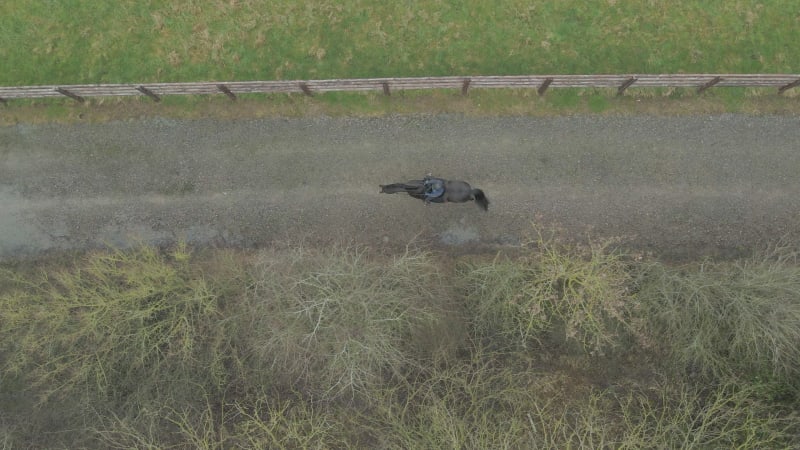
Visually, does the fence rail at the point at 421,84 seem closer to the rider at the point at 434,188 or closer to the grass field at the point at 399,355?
the rider at the point at 434,188

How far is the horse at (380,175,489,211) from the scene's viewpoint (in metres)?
17.0

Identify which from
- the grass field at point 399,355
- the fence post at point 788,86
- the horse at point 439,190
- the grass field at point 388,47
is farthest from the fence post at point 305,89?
the fence post at point 788,86

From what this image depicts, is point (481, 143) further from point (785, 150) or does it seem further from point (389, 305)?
point (785, 150)

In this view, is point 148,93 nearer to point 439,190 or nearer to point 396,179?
point 396,179

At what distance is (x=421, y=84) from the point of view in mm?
18031

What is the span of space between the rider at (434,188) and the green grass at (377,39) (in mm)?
4813

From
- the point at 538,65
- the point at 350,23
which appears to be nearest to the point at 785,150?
the point at 538,65

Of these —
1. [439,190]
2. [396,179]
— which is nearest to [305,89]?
[396,179]

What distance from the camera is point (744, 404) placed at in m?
14.8

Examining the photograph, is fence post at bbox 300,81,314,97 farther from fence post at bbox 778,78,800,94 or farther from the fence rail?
fence post at bbox 778,78,800,94

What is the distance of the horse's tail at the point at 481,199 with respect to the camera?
57.2ft

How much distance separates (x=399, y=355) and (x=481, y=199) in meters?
6.16

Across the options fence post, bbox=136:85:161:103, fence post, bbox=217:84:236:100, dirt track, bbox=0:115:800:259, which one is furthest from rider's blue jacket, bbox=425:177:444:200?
fence post, bbox=136:85:161:103

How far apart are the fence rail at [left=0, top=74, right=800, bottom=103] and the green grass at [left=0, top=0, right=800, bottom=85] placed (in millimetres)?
1179
